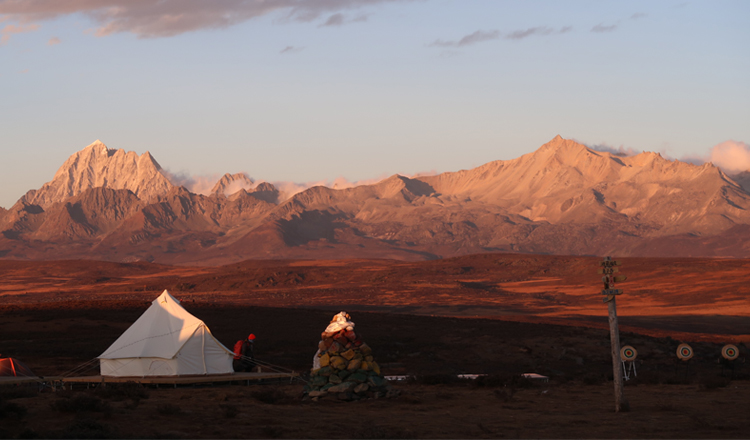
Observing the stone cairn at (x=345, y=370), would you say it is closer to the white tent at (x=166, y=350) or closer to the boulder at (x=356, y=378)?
the boulder at (x=356, y=378)

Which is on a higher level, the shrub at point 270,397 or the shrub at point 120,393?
the shrub at point 120,393

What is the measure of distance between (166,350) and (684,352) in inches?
766

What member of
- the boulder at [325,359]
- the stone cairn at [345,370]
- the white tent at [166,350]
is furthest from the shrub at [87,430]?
the white tent at [166,350]

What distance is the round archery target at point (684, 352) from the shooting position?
2928cm

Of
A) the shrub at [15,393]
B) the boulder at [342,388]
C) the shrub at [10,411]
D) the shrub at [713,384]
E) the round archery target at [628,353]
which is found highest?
the shrub at [10,411]

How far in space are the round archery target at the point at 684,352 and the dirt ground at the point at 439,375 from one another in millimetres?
806

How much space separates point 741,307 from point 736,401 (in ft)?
168

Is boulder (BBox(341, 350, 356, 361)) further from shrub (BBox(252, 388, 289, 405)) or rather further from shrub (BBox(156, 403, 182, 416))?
shrub (BBox(156, 403, 182, 416))

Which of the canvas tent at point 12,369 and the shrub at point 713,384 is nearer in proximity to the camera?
the shrub at point 713,384

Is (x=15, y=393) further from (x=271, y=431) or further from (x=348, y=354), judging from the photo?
(x=348, y=354)

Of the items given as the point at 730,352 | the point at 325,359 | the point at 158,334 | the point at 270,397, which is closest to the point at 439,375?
the point at 325,359

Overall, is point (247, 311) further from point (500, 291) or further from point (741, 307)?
point (500, 291)

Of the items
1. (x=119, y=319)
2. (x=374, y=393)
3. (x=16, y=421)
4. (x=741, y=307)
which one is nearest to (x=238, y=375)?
(x=374, y=393)

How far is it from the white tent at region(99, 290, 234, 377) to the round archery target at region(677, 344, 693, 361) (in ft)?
54.1
